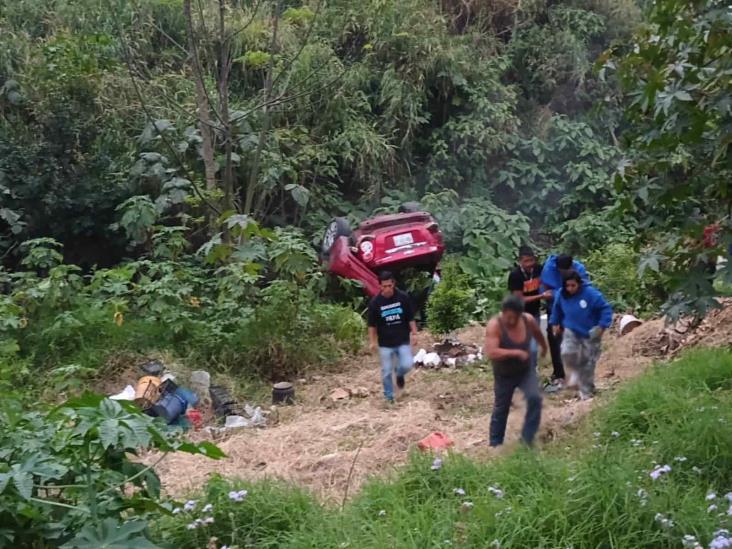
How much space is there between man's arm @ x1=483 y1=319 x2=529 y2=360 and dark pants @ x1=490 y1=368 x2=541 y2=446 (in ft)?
0.55

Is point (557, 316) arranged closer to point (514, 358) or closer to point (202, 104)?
point (514, 358)

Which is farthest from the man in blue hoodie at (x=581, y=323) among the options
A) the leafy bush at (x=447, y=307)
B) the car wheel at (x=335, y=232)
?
the car wheel at (x=335, y=232)

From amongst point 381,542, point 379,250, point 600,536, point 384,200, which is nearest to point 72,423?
point 381,542

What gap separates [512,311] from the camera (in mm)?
5270

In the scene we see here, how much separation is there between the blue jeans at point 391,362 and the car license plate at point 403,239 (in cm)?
304

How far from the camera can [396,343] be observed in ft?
24.1

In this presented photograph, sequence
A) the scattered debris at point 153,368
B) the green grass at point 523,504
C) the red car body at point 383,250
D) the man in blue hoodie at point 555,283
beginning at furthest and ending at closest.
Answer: the red car body at point 383,250 → the scattered debris at point 153,368 → the man in blue hoodie at point 555,283 → the green grass at point 523,504

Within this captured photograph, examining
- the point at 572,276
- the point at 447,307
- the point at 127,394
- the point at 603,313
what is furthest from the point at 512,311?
the point at 447,307

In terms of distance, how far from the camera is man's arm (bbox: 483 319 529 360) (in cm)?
525

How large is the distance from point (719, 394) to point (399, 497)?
2.64 metres

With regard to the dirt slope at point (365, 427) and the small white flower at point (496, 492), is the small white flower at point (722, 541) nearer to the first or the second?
the small white flower at point (496, 492)

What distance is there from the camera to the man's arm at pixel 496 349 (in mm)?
5254

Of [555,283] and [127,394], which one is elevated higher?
[555,283]

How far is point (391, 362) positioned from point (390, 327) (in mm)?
327
